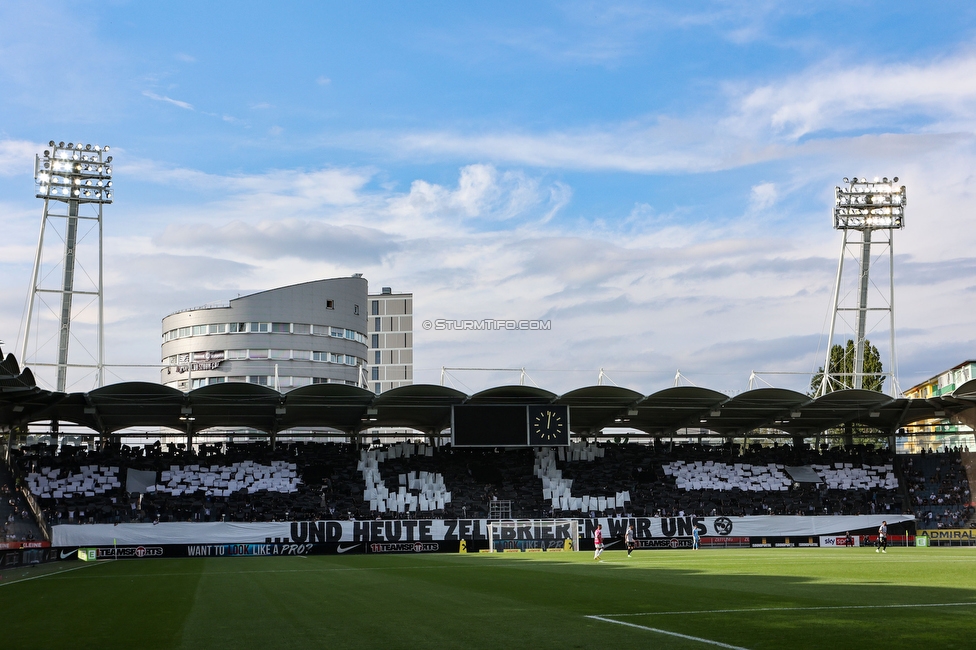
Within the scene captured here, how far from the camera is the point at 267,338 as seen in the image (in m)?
110

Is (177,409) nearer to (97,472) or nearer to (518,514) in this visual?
(97,472)

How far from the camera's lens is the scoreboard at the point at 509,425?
56906 millimetres

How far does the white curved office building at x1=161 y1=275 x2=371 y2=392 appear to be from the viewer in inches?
4316

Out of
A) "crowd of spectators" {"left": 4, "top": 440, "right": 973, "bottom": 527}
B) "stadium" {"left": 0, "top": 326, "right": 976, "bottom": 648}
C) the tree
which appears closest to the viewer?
"stadium" {"left": 0, "top": 326, "right": 976, "bottom": 648}

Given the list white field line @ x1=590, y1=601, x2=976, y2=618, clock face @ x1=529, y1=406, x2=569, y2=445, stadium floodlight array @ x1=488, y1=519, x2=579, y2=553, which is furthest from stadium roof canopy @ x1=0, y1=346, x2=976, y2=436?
white field line @ x1=590, y1=601, x2=976, y2=618

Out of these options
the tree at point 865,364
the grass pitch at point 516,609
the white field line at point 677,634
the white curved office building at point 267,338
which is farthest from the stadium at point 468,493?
the white curved office building at point 267,338

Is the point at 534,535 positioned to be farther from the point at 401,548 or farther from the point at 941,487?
the point at 941,487

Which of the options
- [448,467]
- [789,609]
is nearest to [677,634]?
[789,609]

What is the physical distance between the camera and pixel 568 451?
6362cm

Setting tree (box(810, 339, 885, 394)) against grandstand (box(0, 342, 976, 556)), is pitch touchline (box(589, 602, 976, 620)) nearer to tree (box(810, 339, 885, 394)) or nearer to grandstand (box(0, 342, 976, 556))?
grandstand (box(0, 342, 976, 556))

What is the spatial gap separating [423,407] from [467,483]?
5854 mm

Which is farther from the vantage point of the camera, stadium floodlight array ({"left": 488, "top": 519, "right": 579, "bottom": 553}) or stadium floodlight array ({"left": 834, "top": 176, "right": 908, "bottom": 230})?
stadium floodlight array ({"left": 834, "top": 176, "right": 908, "bottom": 230})

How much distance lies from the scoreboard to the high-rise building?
9412cm

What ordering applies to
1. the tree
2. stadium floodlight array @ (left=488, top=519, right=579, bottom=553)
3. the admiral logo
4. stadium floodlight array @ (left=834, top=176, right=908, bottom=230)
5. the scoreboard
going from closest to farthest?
stadium floodlight array @ (left=488, top=519, right=579, bottom=553) → the admiral logo → the scoreboard → stadium floodlight array @ (left=834, top=176, right=908, bottom=230) → the tree
